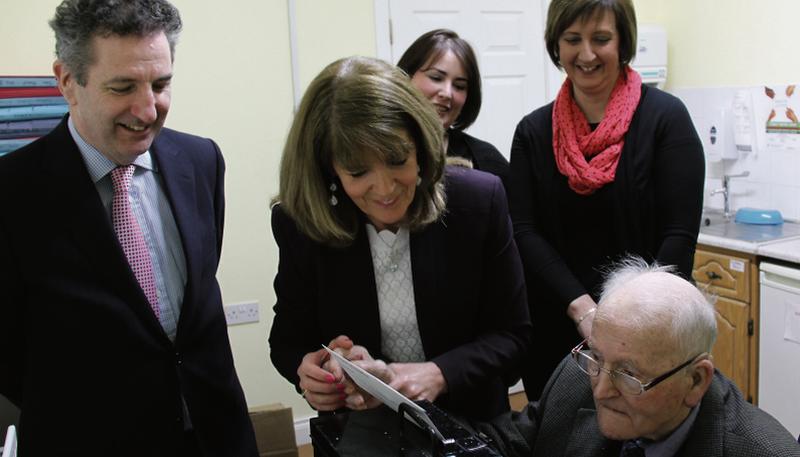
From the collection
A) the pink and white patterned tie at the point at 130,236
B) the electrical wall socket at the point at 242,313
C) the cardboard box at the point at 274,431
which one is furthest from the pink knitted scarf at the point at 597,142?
the electrical wall socket at the point at 242,313

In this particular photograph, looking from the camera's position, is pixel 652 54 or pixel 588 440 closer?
pixel 588 440

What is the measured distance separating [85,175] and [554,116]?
4.21 ft

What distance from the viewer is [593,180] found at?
1918 millimetres

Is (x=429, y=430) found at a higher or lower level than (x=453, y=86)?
lower

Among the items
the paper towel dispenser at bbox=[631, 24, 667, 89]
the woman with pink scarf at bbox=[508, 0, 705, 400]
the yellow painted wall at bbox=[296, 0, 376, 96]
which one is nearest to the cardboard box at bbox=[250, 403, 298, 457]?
the woman with pink scarf at bbox=[508, 0, 705, 400]

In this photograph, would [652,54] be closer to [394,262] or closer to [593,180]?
[593,180]

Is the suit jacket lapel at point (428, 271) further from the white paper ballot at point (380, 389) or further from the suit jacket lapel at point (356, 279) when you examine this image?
the white paper ballot at point (380, 389)

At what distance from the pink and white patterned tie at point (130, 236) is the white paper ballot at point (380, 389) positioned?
1.29ft

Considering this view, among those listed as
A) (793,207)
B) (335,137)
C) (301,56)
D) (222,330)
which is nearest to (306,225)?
(335,137)

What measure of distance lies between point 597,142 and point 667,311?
2.95ft

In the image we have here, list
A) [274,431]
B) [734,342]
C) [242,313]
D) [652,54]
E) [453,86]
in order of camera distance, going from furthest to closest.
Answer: [652,54] < [242,313] < [734,342] < [274,431] < [453,86]

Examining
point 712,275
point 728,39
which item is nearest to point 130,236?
point 712,275

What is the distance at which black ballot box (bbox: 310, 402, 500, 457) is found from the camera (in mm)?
933

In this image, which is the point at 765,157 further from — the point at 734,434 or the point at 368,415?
the point at 368,415
